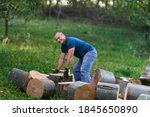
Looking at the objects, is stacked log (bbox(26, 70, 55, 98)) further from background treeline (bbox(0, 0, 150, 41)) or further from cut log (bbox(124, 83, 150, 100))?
background treeline (bbox(0, 0, 150, 41))

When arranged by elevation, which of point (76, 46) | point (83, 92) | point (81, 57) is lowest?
point (83, 92)

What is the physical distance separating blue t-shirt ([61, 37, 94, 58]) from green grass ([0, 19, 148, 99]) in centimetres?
129

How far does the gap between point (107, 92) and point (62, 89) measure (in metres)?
1.25

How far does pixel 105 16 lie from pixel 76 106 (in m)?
26.7

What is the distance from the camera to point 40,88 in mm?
11102

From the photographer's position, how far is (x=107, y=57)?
20.2 metres

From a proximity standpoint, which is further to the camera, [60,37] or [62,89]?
[60,37]

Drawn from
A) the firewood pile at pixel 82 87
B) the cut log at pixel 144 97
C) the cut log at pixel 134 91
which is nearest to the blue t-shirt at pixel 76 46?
the firewood pile at pixel 82 87

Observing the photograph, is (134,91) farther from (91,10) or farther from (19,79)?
(91,10)

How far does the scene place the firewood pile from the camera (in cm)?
1052

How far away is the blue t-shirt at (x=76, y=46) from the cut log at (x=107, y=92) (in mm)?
1660

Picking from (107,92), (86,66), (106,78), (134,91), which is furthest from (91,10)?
(107,92)

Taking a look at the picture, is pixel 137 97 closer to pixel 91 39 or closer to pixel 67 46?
pixel 67 46

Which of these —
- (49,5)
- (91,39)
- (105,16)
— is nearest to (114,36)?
(91,39)
